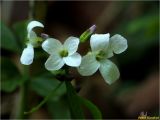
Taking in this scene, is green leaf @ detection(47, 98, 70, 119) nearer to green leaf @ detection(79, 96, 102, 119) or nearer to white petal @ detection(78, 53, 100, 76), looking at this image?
green leaf @ detection(79, 96, 102, 119)

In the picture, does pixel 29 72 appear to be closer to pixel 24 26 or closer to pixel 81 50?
pixel 24 26

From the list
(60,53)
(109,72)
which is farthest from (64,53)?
(109,72)

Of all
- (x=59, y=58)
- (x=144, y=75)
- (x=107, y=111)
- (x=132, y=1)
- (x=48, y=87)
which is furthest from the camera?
(x=132, y=1)

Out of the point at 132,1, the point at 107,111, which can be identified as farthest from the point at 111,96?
the point at 132,1

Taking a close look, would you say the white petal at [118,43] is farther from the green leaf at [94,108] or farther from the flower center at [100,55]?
the green leaf at [94,108]

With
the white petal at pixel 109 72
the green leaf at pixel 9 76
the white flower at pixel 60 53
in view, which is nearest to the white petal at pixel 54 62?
the white flower at pixel 60 53

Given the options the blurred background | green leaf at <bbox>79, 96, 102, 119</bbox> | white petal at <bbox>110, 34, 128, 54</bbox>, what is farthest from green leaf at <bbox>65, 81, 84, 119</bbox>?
the blurred background
